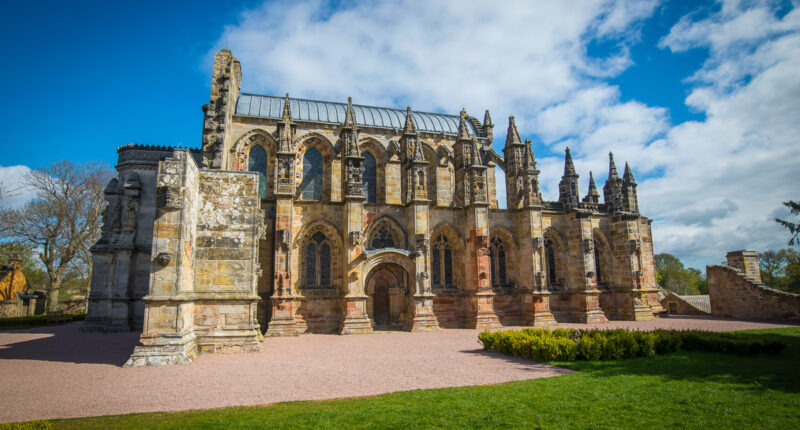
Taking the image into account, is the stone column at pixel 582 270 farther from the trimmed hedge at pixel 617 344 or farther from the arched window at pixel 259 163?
the arched window at pixel 259 163

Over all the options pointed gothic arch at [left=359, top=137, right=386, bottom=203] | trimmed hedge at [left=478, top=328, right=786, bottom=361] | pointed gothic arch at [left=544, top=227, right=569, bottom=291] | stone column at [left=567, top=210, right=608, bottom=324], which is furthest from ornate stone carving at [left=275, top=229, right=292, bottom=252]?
stone column at [left=567, top=210, right=608, bottom=324]

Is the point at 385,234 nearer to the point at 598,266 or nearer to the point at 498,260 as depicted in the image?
the point at 498,260

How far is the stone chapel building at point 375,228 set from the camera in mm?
20609

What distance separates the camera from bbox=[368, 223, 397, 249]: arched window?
2362 centimetres

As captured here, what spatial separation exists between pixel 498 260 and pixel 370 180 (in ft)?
29.1

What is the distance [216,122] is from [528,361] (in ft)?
57.2

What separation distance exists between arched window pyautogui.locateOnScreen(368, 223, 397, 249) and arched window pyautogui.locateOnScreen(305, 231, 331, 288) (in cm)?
245

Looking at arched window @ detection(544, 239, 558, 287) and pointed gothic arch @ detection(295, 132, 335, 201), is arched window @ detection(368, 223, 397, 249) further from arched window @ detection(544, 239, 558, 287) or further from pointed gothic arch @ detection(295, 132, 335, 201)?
arched window @ detection(544, 239, 558, 287)

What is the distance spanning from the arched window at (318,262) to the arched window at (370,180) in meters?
5.26

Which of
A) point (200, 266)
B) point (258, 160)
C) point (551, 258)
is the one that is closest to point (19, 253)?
point (258, 160)

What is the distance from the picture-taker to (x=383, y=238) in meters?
23.8

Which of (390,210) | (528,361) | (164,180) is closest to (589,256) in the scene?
(390,210)

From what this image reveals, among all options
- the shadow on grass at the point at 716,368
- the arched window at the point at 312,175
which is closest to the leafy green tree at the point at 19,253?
the arched window at the point at 312,175

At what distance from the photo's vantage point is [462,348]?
14750 mm
